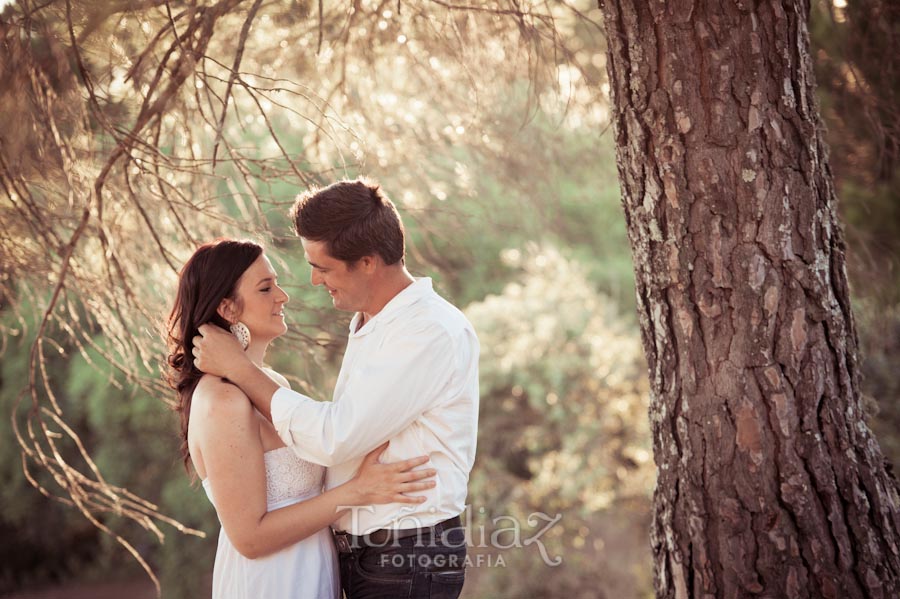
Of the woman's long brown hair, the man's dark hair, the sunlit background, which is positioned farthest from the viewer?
the sunlit background

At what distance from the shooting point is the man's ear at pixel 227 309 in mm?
2406

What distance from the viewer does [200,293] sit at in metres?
2.39

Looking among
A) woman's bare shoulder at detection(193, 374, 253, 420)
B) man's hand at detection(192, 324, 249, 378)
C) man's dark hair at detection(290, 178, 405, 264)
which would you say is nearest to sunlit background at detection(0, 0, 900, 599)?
man's dark hair at detection(290, 178, 405, 264)

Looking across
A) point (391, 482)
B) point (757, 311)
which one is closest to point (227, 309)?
point (391, 482)

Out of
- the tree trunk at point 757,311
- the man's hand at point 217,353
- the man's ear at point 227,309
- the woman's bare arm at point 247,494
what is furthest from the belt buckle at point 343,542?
the tree trunk at point 757,311

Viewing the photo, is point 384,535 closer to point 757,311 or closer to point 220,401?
point 220,401

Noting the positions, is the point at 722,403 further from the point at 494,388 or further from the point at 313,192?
the point at 494,388

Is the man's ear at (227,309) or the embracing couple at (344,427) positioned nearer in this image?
the embracing couple at (344,427)

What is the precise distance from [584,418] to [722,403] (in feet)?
15.1

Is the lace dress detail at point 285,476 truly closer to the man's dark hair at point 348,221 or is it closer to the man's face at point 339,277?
the man's face at point 339,277

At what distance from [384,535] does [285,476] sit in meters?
0.32

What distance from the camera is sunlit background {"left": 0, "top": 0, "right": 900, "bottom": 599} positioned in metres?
2.71

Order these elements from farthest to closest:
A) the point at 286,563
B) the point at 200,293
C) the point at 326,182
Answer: the point at 326,182, the point at 200,293, the point at 286,563

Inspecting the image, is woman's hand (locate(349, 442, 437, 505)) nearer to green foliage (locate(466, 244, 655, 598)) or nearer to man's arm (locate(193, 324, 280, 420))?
man's arm (locate(193, 324, 280, 420))
